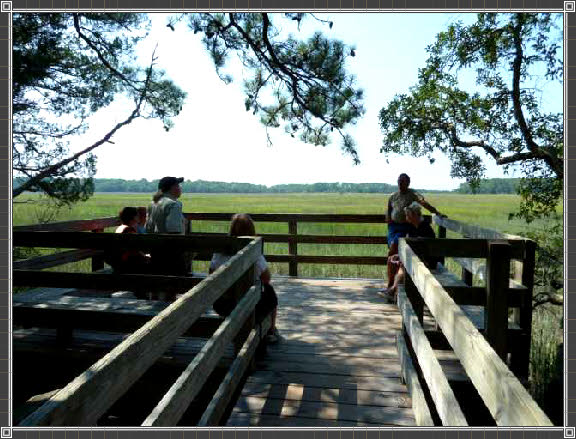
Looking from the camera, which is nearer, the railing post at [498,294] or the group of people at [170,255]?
the railing post at [498,294]

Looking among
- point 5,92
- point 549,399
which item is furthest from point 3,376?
point 549,399

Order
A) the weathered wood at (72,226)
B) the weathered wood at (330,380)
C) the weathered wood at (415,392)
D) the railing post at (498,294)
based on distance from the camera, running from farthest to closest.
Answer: the weathered wood at (72,226), the weathered wood at (330,380), the railing post at (498,294), the weathered wood at (415,392)

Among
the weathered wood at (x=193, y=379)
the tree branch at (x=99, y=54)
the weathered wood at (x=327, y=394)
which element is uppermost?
the tree branch at (x=99, y=54)

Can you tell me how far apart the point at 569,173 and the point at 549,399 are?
18.4 ft

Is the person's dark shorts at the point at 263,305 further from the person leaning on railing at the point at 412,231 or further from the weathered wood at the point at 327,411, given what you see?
the person leaning on railing at the point at 412,231

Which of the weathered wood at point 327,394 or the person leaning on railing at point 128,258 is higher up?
the person leaning on railing at point 128,258

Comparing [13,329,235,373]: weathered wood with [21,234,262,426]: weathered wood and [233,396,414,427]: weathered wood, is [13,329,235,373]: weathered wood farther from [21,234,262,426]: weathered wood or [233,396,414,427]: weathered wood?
[21,234,262,426]: weathered wood

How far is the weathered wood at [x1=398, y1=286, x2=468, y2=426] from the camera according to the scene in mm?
1623

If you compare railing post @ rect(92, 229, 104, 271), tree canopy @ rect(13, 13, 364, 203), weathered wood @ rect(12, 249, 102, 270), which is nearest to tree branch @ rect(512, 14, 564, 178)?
tree canopy @ rect(13, 13, 364, 203)

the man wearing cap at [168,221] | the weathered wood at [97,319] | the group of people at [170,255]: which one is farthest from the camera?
the man wearing cap at [168,221]

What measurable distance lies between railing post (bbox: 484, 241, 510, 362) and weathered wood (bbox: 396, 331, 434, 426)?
50 cm

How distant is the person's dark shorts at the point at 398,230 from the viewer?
531cm

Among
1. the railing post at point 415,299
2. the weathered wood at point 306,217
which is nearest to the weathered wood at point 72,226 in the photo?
the weathered wood at point 306,217

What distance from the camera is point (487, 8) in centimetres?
211
